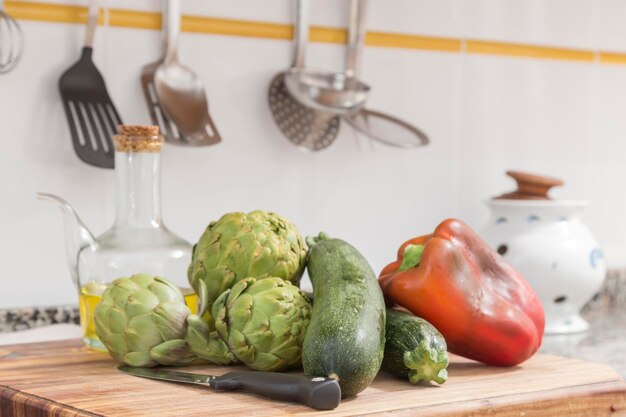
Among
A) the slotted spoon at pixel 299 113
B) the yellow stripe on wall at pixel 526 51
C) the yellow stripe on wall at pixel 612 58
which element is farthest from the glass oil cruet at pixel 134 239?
the yellow stripe on wall at pixel 612 58

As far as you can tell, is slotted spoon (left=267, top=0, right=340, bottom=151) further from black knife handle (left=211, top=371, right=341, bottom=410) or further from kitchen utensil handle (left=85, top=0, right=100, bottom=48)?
black knife handle (left=211, top=371, right=341, bottom=410)

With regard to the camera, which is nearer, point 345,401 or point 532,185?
point 345,401

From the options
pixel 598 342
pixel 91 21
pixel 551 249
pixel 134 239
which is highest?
pixel 91 21

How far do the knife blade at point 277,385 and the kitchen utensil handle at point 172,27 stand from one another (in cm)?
65

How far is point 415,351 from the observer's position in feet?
3.13

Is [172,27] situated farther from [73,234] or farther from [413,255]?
[413,255]

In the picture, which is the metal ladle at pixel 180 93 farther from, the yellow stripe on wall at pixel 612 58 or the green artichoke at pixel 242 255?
the yellow stripe on wall at pixel 612 58

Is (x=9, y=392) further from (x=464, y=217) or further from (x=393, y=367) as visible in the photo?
(x=464, y=217)

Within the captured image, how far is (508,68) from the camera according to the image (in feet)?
6.16

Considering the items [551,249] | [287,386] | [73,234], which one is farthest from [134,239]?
[551,249]

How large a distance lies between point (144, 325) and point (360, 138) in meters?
0.79

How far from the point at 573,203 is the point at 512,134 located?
287mm

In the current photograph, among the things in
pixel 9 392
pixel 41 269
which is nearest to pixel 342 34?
pixel 41 269

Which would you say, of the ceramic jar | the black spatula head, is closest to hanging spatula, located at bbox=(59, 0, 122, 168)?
the black spatula head
